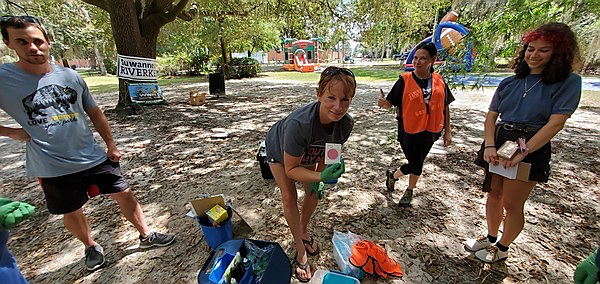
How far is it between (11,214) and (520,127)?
275 cm

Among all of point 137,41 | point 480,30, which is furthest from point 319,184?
point 137,41

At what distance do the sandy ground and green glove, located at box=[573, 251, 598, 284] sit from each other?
0.83 metres

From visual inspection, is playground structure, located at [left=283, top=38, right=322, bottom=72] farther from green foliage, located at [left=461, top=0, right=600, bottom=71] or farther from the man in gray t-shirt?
the man in gray t-shirt

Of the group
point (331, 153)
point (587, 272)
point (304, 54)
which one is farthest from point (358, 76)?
point (587, 272)

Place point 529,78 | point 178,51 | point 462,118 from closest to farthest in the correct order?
point 529,78, point 462,118, point 178,51

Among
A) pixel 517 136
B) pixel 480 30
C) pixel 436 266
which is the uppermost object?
pixel 480 30

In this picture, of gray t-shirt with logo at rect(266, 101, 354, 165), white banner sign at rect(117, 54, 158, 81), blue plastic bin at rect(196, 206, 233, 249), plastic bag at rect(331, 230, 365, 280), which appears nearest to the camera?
gray t-shirt with logo at rect(266, 101, 354, 165)

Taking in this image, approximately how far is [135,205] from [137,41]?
20.3ft

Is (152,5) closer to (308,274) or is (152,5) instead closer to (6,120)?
(6,120)

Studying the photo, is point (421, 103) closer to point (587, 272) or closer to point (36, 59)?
point (587, 272)

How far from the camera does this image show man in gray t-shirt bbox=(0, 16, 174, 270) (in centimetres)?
170

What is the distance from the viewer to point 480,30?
3.35 m

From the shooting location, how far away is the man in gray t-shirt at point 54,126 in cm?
170

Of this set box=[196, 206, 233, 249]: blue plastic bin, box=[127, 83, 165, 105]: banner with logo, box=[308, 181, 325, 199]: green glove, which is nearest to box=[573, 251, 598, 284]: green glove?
box=[308, 181, 325, 199]: green glove
